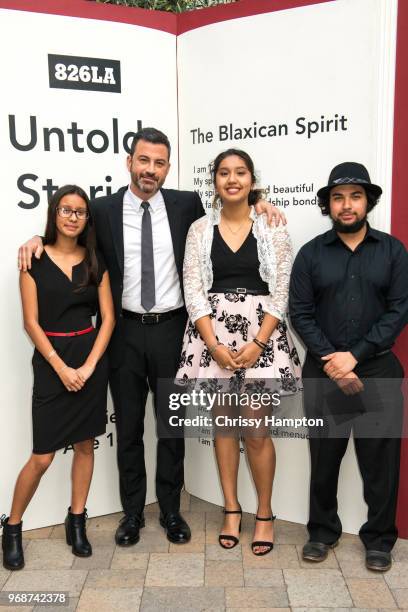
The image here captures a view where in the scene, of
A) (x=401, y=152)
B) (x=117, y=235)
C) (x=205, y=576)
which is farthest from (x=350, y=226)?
(x=205, y=576)

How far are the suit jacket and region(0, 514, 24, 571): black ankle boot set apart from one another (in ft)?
3.07

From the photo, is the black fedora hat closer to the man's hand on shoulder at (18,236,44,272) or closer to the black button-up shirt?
the black button-up shirt

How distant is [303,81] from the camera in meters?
3.14

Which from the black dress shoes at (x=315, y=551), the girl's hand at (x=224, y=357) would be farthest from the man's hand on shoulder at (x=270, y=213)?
the black dress shoes at (x=315, y=551)

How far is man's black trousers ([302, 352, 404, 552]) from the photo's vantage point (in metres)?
2.85

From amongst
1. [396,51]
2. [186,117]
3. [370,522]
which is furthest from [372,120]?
[370,522]

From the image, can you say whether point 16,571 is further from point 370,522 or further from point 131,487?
point 370,522

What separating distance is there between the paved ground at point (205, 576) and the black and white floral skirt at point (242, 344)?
871 mm

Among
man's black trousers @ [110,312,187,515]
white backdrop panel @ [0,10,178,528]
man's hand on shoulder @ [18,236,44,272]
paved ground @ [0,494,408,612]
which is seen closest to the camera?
paved ground @ [0,494,408,612]

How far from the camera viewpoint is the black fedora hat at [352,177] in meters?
2.73

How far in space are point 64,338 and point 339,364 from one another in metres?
1.26

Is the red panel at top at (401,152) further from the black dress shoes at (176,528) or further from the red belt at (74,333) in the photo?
the red belt at (74,333)

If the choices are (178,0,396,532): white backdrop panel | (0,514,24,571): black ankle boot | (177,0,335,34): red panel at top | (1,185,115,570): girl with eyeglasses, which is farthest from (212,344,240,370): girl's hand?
(177,0,335,34): red panel at top

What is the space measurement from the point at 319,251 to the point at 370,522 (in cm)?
132
